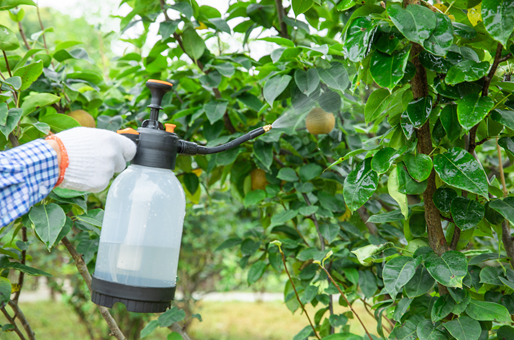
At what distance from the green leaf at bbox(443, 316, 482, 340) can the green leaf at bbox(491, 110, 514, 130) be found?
0.36 meters

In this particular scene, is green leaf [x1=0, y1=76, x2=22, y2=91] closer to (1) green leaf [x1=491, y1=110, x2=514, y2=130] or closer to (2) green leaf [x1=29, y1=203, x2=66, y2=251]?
(2) green leaf [x1=29, y1=203, x2=66, y2=251]

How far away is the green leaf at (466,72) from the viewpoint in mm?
686

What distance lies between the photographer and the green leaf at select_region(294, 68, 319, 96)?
3.46 feet

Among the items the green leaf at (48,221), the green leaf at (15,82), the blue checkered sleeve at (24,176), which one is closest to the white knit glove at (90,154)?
the blue checkered sleeve at (24,176)

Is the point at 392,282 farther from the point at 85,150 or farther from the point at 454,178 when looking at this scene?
the point at 85,150

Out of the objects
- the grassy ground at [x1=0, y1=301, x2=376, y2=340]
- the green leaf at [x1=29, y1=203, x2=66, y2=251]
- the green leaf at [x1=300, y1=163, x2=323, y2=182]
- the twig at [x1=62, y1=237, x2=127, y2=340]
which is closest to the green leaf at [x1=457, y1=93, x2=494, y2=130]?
the green leaf at [x1=300, y1=163, x2=323, y2=182]

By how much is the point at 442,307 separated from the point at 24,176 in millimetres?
777

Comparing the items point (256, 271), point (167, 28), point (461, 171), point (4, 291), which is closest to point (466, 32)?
point (461, 171)

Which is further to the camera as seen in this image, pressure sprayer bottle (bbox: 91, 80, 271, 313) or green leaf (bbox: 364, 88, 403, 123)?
green leaf (bbox: 364, 88, 403, 123)

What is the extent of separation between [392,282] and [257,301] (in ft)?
21.5

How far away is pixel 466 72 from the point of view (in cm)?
69

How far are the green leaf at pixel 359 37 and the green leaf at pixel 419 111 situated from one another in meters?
0.13

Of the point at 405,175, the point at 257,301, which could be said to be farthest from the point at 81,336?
the point at 405,175

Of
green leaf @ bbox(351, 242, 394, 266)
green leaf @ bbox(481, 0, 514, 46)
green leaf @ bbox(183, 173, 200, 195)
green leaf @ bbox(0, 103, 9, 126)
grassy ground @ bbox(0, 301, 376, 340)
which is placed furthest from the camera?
grassy ground @ bbox(0, 301, 376, 340)
